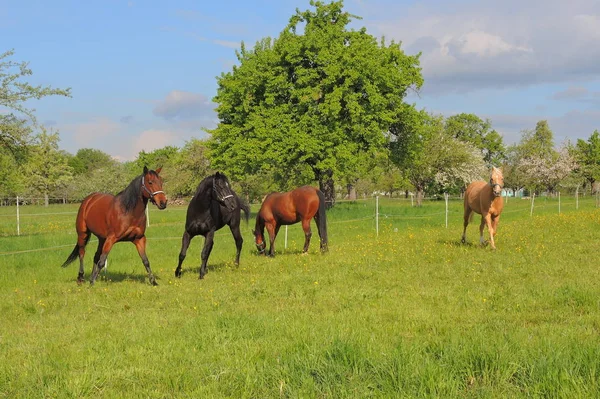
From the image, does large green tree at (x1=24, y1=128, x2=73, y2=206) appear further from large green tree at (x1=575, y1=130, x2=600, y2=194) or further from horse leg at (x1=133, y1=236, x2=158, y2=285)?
large green tree at (x1=575, y1=130, x2=600, y2=194)

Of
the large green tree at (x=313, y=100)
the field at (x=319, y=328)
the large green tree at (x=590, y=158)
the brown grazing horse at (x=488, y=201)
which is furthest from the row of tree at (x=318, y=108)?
the large green tree at (x=590, y=158)

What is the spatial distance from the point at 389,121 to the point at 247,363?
29104mm

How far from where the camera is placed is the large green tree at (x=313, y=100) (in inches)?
1211

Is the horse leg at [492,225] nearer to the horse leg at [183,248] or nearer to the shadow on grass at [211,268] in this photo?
the shadow on grass at [211,268]

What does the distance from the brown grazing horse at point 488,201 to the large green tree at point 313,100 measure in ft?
48.0

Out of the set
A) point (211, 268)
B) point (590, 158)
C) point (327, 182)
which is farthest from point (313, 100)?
point (590, 158)

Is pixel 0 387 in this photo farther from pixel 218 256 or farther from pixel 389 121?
pixel 389 121

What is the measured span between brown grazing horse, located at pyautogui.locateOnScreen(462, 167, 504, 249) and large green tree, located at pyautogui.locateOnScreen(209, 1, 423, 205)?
14.6 meters

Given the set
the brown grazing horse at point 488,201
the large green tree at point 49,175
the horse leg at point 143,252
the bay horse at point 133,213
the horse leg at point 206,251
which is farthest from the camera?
the large green tree at point 49,175

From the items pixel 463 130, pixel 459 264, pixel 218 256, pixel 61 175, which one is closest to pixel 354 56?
pixel 218 256

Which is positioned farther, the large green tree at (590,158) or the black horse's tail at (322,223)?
the large green tree at (590,158)

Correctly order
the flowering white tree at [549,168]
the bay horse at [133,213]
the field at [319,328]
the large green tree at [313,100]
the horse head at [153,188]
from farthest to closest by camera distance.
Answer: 1. the flowering white tree at [549,168]
2. the large green tree at [313,100]
3. the bay horse at [133,213]
4. the horse head at [153,188]
5. the field at [319,328]

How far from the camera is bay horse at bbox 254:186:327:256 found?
14.6m

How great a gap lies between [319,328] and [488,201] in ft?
33.6
